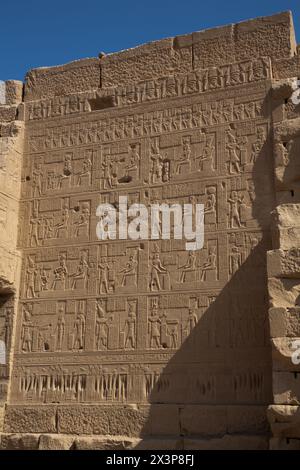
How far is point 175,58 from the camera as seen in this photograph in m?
9.22

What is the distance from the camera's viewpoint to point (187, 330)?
7930 millimetres

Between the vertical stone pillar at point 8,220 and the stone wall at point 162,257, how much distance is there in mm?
52

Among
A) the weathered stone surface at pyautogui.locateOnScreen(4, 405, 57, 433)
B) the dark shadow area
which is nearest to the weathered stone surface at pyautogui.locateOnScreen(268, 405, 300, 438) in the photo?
the dark shadow area

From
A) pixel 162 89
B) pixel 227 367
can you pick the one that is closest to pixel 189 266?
pixel 227 367

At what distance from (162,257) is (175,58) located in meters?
3.00

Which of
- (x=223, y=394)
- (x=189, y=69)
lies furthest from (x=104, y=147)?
(x=223, y=394)

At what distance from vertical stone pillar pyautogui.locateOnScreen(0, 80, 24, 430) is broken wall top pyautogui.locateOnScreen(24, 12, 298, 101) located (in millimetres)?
636

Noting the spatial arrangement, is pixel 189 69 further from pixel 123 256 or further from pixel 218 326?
pixel 218 326

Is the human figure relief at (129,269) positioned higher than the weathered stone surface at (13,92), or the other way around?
the weathered stone surface at (13,92)

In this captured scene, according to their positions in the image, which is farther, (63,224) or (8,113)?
(8,113)

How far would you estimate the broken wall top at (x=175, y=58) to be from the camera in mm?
8727

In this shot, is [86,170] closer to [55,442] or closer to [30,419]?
[30,419]

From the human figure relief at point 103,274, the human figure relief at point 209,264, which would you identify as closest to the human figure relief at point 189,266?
the human figure relief at point 209,264

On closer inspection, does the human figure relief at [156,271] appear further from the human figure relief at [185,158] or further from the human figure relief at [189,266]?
the human figure relief at [185,158]
